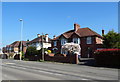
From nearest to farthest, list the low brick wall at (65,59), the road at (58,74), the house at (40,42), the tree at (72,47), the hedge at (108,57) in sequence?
the road at (58,74) < the hedge at (108,57) < the low brick wall at (65,59) < the tree at (72,47) < the house at (40,42)

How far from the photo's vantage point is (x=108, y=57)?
23.2 meters

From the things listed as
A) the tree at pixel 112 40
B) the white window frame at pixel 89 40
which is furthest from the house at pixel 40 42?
the tree at pixel 112 40

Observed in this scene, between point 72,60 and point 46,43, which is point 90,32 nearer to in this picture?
point 72,60

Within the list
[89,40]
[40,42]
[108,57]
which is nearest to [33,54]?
[89,40]

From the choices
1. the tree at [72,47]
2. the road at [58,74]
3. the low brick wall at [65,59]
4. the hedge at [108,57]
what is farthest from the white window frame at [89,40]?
the road at [58,74]

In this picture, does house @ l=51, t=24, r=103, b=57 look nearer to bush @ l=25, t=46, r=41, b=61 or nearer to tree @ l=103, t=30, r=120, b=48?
tree @ l=103, t=30, r=120, b=48

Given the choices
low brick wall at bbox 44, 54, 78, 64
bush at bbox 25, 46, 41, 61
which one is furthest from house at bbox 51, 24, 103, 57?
low brick wall at bbox 44, 54, 78, 64

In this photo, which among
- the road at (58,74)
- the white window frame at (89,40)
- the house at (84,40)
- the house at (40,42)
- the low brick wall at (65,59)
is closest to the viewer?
the road at (58,74)

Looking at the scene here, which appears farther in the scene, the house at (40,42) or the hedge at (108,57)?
the house at (40,42)

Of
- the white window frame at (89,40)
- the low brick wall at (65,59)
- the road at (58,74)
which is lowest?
the road at (58,74)

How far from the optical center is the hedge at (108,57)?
2201cm

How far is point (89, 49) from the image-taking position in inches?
1736

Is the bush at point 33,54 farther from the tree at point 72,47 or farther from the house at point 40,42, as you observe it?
the house at point 40,42

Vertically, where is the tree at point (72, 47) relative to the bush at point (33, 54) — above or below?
above
